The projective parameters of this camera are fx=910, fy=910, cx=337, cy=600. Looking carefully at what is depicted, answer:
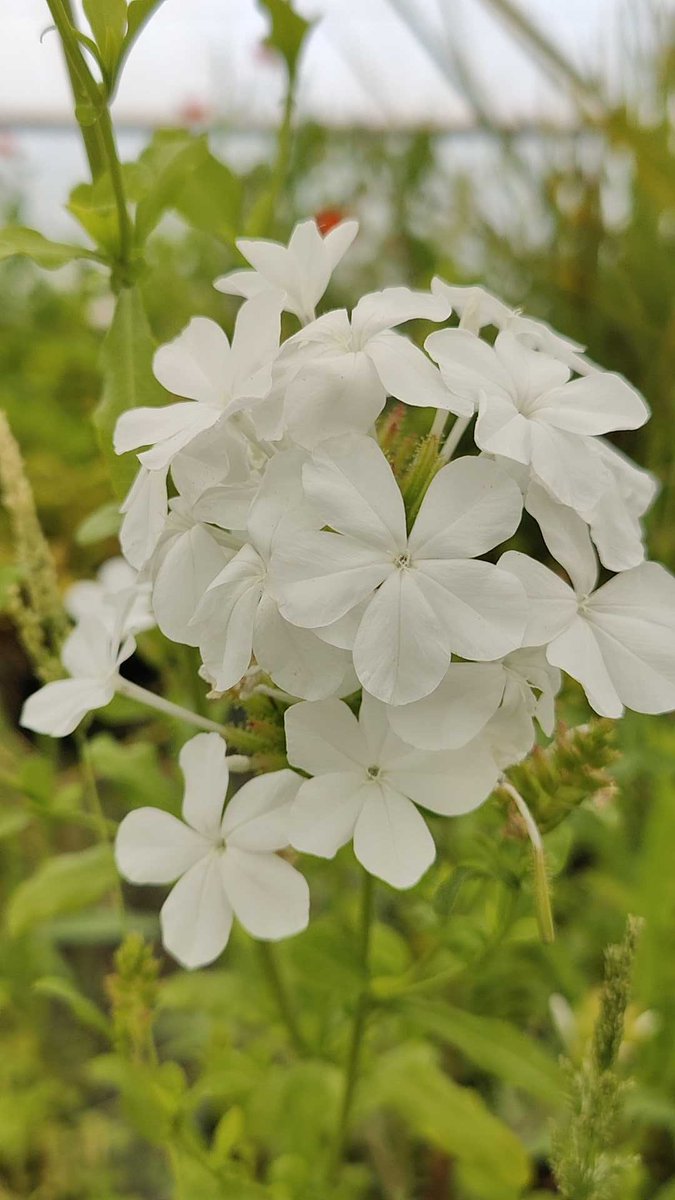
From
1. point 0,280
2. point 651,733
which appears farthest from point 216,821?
point 0,280

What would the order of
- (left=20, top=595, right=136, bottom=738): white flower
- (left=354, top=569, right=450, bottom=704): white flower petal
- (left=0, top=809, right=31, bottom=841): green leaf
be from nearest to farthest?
(left=354, top=569, right=450, bottom=704): white flower petal → (left=20, top=595, right=136, bottom=738): white flower → (left=0, top=809, right=31, bottom=841): green leaf

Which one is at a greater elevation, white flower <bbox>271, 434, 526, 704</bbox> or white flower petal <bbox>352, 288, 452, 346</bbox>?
white flower petal <bbox>352, 288, 452, 346</bbox>

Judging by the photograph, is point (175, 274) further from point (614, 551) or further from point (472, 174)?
point (614, 551)

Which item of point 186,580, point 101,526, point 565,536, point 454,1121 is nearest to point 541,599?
point 565,536

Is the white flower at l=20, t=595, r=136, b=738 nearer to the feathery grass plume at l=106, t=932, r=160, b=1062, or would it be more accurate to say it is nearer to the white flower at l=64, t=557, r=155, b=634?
the white flower at l=64, t=557, r=155, b=634

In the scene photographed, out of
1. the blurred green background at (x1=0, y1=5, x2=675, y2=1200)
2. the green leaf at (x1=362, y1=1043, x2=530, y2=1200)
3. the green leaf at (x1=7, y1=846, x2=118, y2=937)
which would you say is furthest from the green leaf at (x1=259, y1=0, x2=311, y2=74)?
the green leaf at (x1=362, y1=1043, x2=530, y2=1200)
